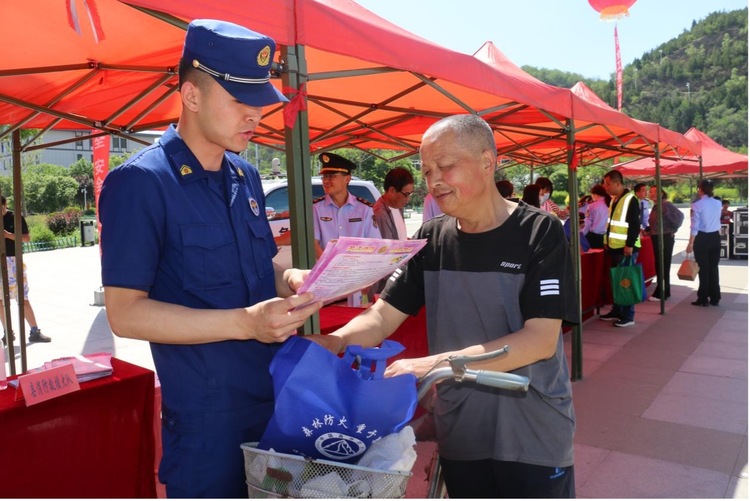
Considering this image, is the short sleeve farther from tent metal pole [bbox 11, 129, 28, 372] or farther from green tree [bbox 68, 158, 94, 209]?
green tree [bbox 68, 158, 94, 209]

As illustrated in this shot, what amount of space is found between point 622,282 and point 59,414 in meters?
6.66

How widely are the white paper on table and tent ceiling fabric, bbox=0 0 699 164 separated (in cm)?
114

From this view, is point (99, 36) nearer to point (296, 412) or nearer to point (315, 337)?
point (315, 337)

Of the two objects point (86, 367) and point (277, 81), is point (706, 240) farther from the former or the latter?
point (86, 367)

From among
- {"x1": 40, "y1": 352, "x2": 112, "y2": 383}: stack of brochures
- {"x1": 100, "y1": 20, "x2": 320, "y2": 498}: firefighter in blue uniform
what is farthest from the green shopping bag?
{"x1": 100, "y1": 20, "x2": 320, "y2": 498}: firefighter in blue uniform

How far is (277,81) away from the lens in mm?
3252

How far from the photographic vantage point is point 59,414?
7.43 feet

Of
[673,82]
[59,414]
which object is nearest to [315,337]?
[59,414]

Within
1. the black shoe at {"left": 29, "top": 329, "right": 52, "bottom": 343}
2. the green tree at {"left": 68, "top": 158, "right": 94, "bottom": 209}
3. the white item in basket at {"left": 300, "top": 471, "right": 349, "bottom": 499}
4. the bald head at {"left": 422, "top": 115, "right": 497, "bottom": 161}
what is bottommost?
the black shoe at {"left": 29, "top": 329, "right": 52, "bottom": 343}

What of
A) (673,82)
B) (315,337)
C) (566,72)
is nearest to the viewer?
(315,337)

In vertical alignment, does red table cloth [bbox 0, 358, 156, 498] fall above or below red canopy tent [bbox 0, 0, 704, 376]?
below

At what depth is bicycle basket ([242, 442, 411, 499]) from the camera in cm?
104

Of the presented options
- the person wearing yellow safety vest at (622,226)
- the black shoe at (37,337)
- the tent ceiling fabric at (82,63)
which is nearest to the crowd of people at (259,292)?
the tent ceiling fabric at (82,63)

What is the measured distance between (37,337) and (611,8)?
8.12m
